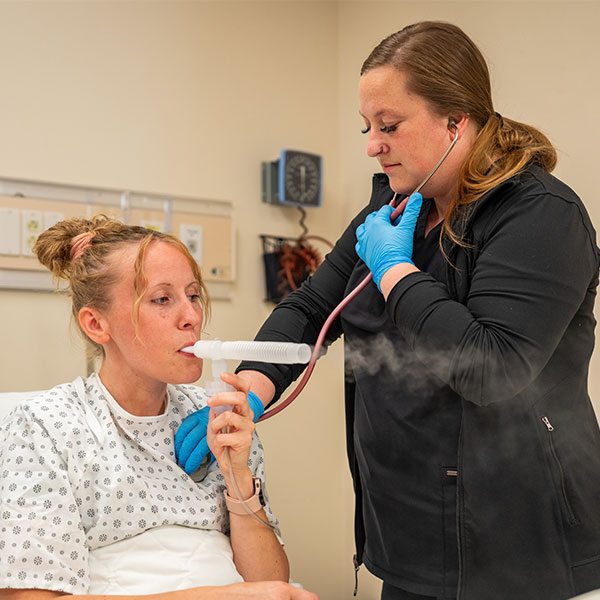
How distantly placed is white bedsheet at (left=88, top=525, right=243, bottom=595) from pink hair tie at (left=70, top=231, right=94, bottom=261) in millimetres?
590

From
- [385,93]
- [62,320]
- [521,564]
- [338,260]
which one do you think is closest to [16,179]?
[62,320]

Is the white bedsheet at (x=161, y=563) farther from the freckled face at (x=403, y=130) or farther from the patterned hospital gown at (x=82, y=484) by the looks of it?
the freckled face at (x=403, y=130)

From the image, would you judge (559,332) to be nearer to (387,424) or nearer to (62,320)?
(387,424)

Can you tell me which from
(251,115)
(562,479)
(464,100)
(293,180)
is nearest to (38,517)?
(562,479)

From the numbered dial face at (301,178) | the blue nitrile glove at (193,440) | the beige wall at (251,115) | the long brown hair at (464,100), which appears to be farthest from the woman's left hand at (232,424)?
the numbered dial face at (301,178)

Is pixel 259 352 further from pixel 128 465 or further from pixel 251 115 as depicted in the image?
pixel 251 115

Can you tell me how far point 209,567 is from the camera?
4.36ft

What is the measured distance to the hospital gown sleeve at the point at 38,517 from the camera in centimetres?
114

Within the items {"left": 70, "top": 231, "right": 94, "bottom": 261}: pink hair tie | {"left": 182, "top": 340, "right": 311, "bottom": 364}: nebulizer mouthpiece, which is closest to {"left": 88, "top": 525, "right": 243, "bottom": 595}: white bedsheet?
{"left": 182, "top": 340, "right": 311, "bottom": 364}: nebulizer mouthpiece

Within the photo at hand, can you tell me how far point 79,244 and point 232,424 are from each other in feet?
1.81

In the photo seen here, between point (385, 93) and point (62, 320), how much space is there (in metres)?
1.72

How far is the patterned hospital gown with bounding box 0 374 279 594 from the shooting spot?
1.15 m

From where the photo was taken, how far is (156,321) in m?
1.40

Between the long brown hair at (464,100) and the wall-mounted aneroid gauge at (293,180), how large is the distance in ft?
5.56
